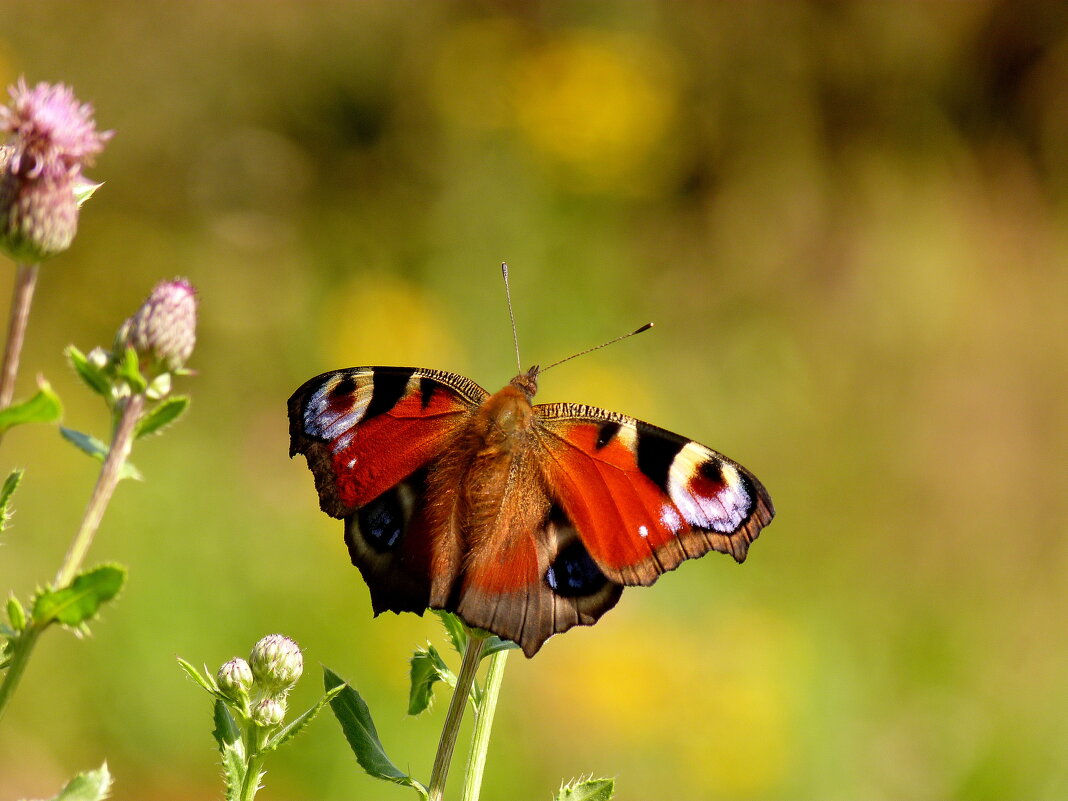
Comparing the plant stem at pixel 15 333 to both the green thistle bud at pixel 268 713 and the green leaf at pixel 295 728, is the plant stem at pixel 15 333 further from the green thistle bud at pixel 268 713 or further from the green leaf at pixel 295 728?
the green thistle bud at pixel 268 713

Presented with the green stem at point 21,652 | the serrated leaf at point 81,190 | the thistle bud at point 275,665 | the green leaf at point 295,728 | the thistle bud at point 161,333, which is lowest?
the green stem at point 21,652

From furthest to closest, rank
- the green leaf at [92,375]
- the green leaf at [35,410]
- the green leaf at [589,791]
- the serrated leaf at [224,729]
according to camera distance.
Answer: the green leaf at [589,791], the serrated leaf at [224,729], the green leaf at [92,375], the green leaf at [35,410]

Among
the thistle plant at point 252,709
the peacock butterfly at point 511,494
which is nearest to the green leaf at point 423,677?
the peacock butterfly at point 511,494

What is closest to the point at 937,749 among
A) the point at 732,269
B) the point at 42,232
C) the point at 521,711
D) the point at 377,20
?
the point at 521,711

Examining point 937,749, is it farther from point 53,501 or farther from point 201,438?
point 53,501

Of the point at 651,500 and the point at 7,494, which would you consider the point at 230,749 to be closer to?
the point at 7,494

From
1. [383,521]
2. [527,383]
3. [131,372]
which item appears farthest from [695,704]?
[131,372]

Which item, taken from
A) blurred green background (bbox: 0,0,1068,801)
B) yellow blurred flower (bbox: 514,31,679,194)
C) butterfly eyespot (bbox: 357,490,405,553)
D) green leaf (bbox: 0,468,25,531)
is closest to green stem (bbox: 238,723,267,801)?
butterfly eyespot (bbox: 357,490,405,553)
